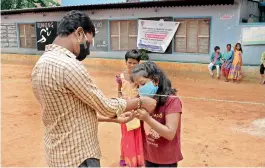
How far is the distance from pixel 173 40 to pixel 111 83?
352 centimetres

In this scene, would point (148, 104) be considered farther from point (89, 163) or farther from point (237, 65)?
point (237, 65)

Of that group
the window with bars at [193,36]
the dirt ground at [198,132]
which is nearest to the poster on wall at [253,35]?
the window with bars at [193,36]

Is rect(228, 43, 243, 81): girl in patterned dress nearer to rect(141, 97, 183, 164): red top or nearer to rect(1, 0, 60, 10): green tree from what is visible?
rect(141, 97, 183, 164): red top

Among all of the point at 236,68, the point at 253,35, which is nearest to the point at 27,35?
the point at 236,68

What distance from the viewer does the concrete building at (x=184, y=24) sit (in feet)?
35.6

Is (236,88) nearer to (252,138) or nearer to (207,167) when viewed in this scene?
(252,138)

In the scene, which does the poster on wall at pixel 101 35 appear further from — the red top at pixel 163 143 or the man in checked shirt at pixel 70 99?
the man in checked shirt at pixel 70 99

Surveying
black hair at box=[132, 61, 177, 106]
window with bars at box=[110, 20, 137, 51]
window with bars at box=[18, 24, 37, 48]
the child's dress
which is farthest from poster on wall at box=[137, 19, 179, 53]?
black hair at box=[132, 61, 177, 106]

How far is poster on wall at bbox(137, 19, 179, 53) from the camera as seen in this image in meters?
12.4

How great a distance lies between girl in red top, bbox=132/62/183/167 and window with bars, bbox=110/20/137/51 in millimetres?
11454

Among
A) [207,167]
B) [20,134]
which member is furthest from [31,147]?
[207,167]

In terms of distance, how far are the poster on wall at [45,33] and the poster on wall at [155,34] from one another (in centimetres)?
502

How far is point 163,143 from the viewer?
2.20 m

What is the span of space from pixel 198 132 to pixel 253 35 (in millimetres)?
6512
